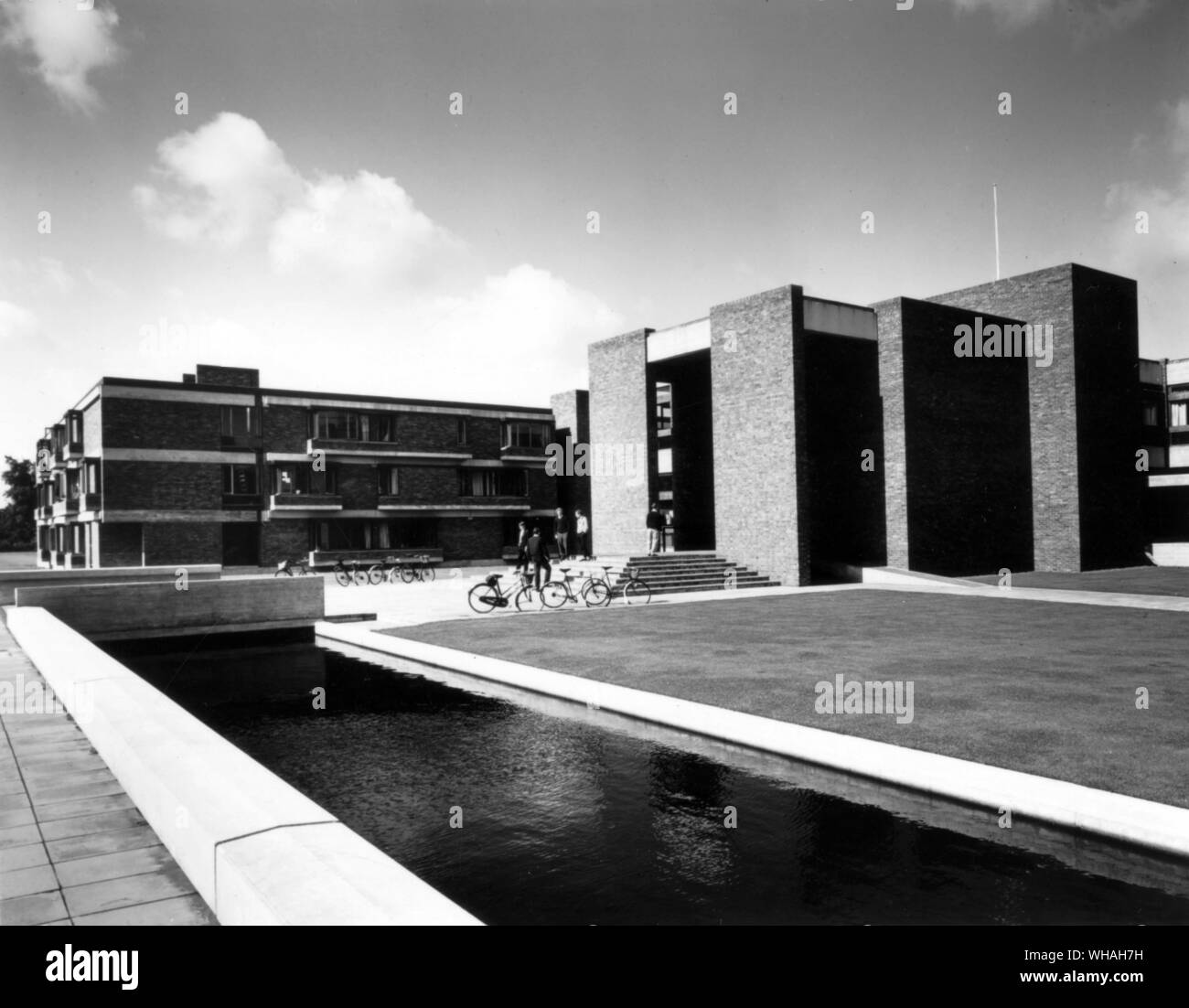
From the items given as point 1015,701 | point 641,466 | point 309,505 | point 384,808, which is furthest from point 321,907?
point 309,505

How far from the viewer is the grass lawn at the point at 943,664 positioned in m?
6.82

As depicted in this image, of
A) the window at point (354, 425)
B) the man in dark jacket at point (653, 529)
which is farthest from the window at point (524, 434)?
the man in dark jacket at point (653, 529)

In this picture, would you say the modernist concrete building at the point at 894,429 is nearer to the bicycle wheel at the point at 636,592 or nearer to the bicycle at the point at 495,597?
the bicycle wheel at the point at 636,592

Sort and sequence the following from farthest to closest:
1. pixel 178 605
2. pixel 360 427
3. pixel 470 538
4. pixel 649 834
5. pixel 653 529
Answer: pixel 470 538
pixel 360 427
pixel 653 529
pixel 178 605
pixel 649 834

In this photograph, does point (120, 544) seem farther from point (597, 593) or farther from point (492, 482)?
point (597, 593)

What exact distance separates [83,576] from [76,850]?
20678mm

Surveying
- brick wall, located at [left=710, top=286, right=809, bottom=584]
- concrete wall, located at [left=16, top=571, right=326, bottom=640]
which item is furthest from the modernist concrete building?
concrete wall, located at [left=16, top=571, right=326, bottom=640]

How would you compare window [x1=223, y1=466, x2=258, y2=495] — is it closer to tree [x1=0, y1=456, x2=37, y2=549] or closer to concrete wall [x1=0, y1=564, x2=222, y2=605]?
concrete wall [x1=0, y1=564, x2=222, y2=605]

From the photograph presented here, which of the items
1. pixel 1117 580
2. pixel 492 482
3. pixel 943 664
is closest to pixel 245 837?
pixel 943 664

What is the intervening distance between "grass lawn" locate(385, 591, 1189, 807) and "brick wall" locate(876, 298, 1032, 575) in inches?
321

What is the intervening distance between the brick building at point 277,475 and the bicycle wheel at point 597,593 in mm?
21370

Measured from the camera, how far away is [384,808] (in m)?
6.45

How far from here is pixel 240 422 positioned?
3922 cm

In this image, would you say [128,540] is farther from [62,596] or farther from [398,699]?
[398,699]
